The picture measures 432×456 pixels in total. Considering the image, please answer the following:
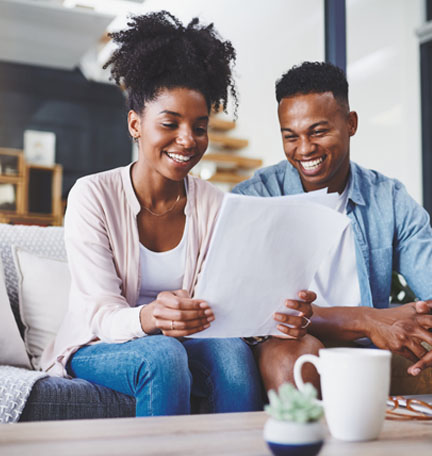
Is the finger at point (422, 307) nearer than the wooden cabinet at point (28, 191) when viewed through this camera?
Yes

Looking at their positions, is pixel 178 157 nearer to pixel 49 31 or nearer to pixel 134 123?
pixel 134 123

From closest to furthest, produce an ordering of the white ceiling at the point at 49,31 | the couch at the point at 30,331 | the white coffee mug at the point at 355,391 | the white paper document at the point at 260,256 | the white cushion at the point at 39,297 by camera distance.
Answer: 1. the white coffee mug at the point at 355,391
2. the white paper document at the point at 260,256
3. the couch at the point at 30,331
4. the white cushion at the point at 39,297
5. the white ceiling at the point at 49,31

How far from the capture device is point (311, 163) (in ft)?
5.49

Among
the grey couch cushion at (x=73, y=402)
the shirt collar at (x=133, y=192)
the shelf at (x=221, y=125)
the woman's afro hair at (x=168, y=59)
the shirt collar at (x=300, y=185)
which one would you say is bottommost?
the grey couch cushion at (x=73, y=402)

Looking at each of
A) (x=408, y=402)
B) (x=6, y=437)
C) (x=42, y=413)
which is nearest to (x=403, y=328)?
(x=408, y=402)

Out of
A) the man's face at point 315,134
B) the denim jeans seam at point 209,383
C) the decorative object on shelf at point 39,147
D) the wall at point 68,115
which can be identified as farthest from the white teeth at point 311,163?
the decorative object on shelf at point 39,147

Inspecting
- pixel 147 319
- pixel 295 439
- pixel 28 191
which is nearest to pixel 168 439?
pixel 295 439

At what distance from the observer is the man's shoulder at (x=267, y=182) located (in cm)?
171

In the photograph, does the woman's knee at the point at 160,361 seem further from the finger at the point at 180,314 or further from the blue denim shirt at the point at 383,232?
the blue denim shirt at the point at 383,232

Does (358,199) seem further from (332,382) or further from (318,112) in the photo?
(332,382)

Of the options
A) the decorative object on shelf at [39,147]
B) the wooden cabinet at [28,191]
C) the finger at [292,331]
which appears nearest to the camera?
the finger at [292,331]

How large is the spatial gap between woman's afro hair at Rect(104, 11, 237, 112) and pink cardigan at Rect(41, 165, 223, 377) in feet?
0.74

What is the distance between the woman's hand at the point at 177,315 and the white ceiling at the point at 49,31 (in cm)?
382

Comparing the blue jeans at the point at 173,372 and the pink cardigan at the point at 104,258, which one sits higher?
the pink cardigan at the point at 104,258
